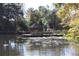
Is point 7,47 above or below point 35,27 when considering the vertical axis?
below

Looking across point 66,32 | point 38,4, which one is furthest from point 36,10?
point 66,32

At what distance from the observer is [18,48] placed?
4.50ft

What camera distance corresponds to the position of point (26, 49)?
4.50ft

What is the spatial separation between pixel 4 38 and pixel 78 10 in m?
0.61

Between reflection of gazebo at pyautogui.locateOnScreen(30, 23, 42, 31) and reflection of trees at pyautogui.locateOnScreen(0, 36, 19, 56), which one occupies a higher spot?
reflection of gazebo at pyautogui.locateOnScreen(30, 23, 42, 31)

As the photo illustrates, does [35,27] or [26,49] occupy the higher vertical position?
[35,27]

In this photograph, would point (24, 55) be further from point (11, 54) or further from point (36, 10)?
point (36, 10)

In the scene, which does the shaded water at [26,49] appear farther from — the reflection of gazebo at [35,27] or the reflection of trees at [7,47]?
the reflection of gazebo at [35,27]

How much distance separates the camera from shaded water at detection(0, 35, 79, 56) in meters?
1.36

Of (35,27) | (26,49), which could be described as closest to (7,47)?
(26,49)

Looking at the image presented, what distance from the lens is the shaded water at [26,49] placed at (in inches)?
53.7

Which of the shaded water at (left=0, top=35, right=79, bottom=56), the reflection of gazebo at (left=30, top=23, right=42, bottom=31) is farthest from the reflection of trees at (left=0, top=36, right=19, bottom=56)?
the reflection of gazebo at (left=30, top=23, right=42, bottom=31)

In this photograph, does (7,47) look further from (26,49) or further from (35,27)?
(35,27)

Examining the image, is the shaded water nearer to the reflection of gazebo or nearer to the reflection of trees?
the reflection of trees
